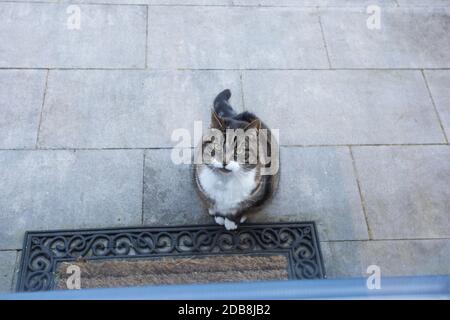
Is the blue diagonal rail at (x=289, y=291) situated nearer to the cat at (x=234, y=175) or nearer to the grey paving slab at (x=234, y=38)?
the cat at (x=234, y=175)

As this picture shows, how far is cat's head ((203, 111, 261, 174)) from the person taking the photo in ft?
7.95

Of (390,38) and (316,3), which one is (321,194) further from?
(316,3)

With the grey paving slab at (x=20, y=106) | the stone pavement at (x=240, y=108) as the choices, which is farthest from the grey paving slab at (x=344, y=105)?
the grey paving slab at (x=20, y=106)

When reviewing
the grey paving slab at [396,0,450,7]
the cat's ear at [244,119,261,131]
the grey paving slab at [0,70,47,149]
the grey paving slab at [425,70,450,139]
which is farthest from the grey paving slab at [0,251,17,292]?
the grey paving slab at [396,0,450,7]

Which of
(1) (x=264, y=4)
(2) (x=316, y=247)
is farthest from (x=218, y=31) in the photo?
(2) (x=316, y=247)

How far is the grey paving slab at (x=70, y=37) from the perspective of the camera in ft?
12.4

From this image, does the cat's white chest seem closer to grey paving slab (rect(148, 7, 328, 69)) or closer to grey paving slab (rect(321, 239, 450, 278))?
grey paving slab (rect(321, 239, 450, 278))

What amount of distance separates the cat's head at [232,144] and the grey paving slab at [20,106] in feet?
5.52

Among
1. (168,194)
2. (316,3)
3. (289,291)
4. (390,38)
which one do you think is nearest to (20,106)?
(168,194)

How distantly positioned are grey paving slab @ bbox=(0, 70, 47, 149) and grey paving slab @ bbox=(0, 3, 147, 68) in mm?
128

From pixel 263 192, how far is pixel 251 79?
138 cm

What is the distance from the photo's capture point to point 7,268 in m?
2.89

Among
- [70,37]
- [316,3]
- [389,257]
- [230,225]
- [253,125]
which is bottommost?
[389,257]

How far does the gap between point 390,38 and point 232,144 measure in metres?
2.62
